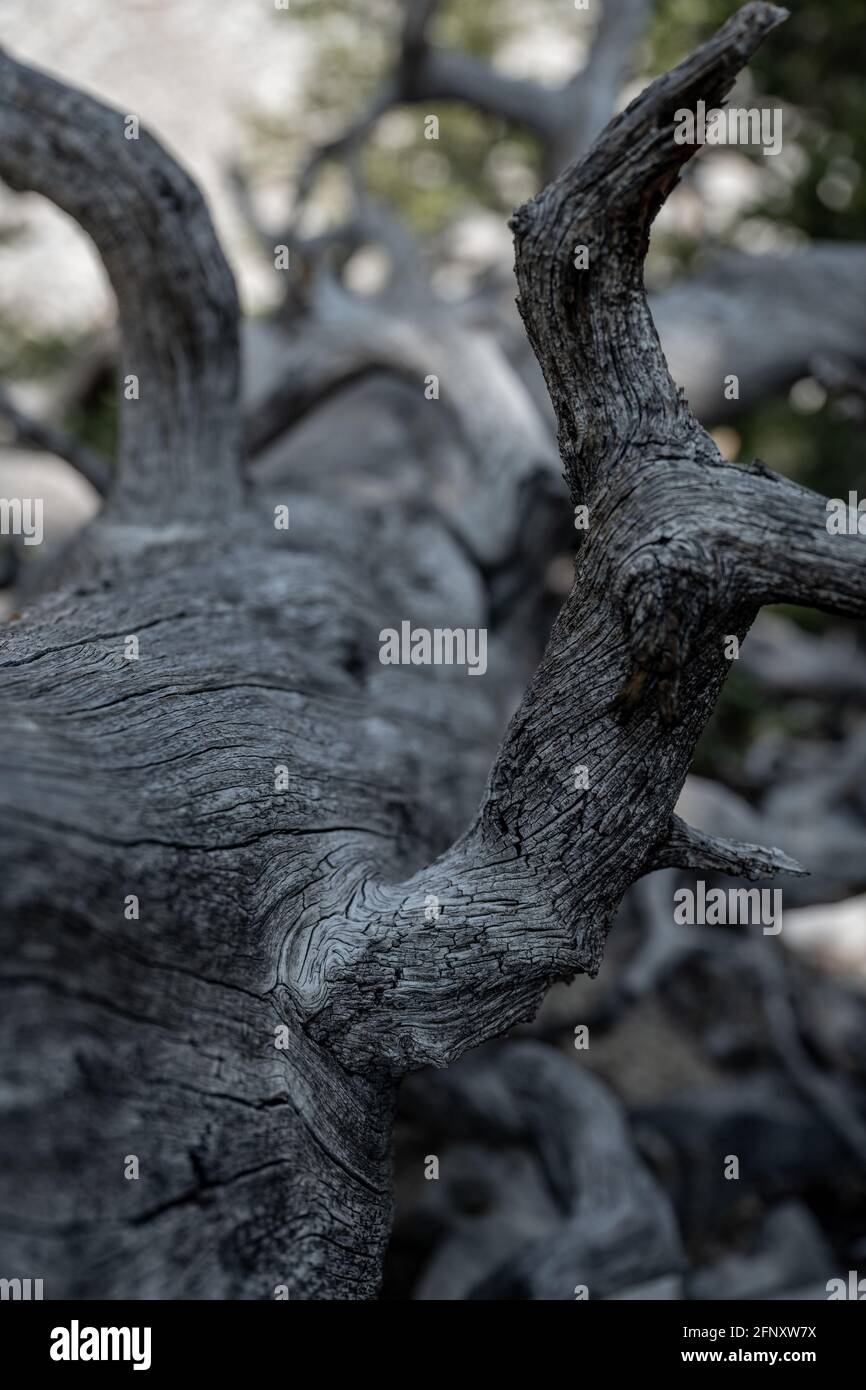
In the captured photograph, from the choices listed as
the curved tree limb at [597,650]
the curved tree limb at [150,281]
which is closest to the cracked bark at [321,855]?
the curved tree limb at [597,650]

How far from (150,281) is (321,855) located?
224 centimetres

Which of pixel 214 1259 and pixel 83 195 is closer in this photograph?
pixel 214 1259

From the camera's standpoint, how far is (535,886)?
252 cm

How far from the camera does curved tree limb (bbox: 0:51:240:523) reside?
12.8 feet

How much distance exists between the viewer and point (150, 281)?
4016 mm

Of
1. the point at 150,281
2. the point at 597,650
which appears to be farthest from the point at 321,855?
the point at 150,281

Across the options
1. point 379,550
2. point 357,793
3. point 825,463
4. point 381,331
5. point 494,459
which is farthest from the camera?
point 825,463

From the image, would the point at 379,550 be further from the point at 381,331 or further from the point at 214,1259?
the point at 214,1259

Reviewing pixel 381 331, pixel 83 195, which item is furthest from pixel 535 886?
pixel 381 331

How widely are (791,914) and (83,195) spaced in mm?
5311

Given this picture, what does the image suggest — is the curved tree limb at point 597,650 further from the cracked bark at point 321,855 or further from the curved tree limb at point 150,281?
the curved tree limb at point 150,281

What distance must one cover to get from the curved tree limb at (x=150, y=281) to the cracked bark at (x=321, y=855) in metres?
1.17

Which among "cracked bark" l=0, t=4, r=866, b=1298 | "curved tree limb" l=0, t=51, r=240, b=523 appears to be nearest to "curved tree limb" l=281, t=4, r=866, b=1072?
"cracked bark" l=0, t=4, r=866, b=1298

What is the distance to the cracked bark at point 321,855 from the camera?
2027 millimetres
